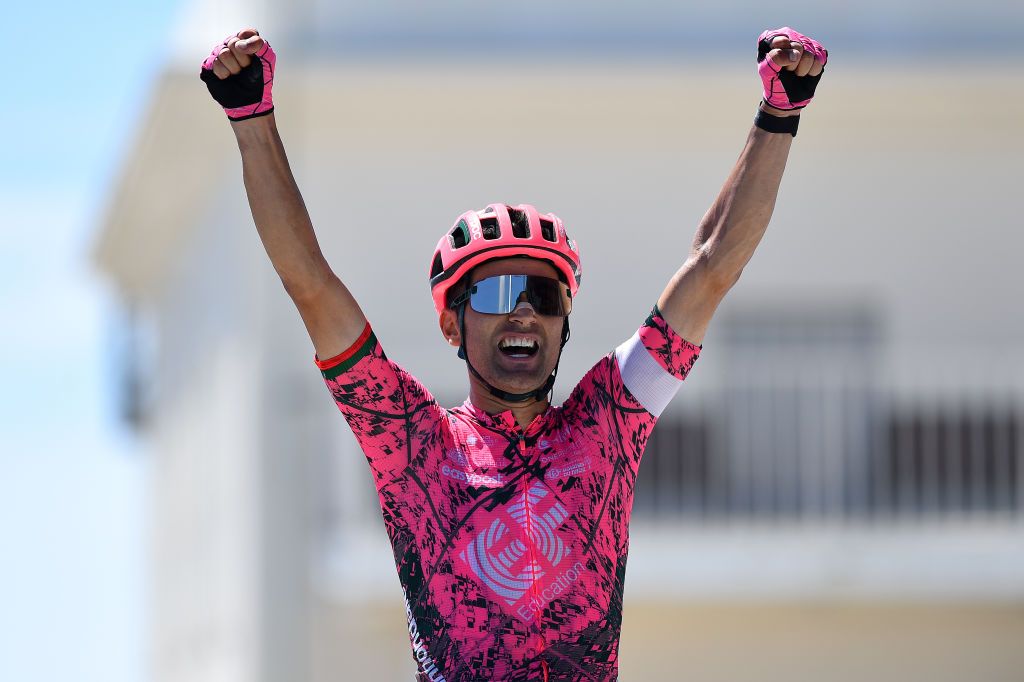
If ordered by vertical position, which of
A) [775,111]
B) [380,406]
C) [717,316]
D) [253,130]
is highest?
[717,316]

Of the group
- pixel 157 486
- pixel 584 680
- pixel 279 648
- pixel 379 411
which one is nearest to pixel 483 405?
pixel 379 411

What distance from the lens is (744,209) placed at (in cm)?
426

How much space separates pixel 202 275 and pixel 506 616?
1294cm

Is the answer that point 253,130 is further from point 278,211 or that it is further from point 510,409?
point 510,409

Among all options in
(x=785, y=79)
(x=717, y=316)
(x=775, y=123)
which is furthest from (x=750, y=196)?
(x=717, y=316)

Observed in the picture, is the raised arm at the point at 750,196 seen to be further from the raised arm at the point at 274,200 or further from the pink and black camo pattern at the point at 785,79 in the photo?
the raised arm at the point at 274,200

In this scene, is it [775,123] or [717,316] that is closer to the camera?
[775,123]

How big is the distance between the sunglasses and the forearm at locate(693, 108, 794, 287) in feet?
1.27

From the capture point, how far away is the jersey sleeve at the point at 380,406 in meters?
4.11

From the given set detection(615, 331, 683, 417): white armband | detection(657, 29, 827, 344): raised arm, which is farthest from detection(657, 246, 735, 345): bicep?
detection(615, 331, 683, 417): white armband

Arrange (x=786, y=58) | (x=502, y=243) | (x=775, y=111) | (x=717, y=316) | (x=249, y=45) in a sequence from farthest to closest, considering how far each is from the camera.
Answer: (x=717, y=316) < (x=502, y=243) < (x=775, y=111) < (x=786, y=58) < (x=249, y=45)

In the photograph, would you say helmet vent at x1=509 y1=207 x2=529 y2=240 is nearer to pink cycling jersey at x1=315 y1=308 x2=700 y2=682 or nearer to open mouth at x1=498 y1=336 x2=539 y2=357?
open mouth at x1=498 y1=336 x2=539 y2=357

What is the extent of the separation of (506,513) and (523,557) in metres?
0.12

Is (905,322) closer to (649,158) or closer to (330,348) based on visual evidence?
(649,158)
